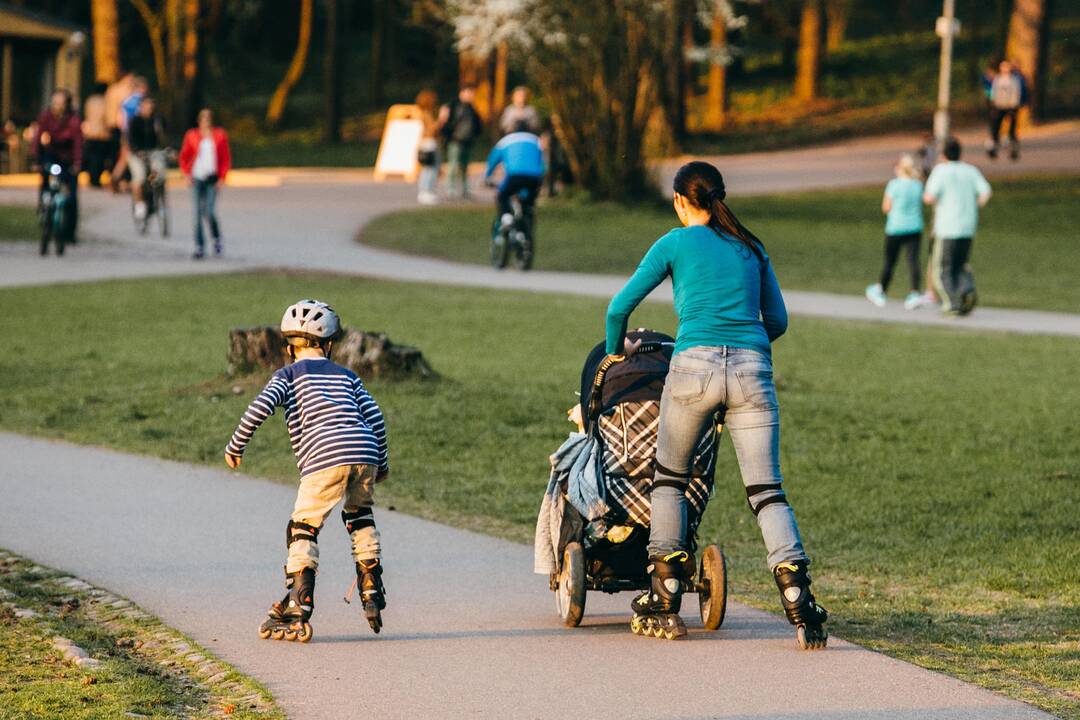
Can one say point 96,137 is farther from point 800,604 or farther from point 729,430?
point 800,604

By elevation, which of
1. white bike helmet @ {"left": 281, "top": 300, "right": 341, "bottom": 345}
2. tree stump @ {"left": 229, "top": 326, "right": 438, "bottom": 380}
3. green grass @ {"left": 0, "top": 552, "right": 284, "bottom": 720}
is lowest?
green grass @ {"left": 0, "top": 552, "right": 284, "bottom": 720}

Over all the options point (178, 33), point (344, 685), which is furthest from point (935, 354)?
point (178, 33)

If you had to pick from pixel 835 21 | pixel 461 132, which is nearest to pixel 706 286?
pixel 461 132

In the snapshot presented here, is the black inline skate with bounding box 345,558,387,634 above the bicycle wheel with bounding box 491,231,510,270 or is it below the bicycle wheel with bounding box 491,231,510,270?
below

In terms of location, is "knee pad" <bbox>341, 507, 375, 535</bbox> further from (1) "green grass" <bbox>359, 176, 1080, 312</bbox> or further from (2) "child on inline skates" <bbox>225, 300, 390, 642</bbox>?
(1) "green grass" <bbox>359, 176, 1080, 312</bbox>

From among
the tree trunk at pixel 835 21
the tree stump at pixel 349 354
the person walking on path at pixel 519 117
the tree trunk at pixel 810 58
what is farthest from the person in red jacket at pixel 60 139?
the tree trunk at pixel 835 21

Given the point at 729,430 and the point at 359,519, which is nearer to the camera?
the point at 729,430

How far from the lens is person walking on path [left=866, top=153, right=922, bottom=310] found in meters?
18.2

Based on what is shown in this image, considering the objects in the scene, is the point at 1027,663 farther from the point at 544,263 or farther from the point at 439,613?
the point at 544,263

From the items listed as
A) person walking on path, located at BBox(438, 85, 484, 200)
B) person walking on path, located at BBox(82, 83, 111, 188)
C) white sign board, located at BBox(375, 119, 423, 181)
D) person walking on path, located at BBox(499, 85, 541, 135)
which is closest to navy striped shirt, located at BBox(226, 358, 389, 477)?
person walking on path, located at BBox(499, 85, 541, 135)

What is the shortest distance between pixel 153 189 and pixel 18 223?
2.51 metres

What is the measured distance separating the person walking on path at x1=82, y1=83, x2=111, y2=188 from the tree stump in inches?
767

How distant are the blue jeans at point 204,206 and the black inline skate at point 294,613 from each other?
15400 millimetres

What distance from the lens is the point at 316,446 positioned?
20.1 feet
